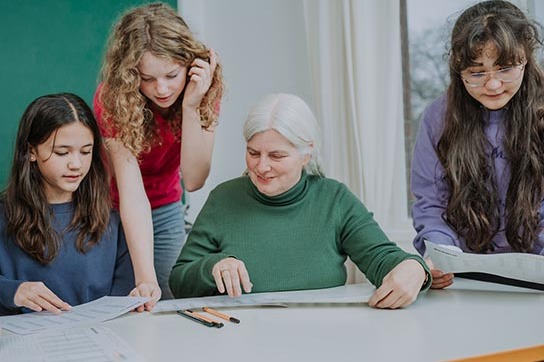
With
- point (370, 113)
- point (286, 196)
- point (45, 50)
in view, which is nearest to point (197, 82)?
point (286, 196)

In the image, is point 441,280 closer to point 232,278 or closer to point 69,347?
point 232,278

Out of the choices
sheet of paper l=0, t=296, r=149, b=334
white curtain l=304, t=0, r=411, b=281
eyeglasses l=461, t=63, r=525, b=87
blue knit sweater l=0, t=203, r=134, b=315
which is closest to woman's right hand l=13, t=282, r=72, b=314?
sheet of paper l=0, t=296, r=149, b=334

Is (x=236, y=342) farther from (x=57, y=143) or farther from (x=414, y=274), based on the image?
(x=57, y=143)

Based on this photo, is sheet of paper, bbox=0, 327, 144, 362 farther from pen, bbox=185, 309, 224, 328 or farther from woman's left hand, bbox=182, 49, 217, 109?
woman's left hand, bbox=182, 49, 217, 109

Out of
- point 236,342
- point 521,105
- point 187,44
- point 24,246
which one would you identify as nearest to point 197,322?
point 236,342

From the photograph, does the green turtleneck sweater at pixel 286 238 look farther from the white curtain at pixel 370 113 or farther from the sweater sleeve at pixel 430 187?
the white curtain at pixel 370 113

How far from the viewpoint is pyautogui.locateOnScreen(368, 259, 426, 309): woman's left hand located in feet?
4.30

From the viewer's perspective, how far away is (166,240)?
6.43ft

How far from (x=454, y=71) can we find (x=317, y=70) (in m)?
1.11

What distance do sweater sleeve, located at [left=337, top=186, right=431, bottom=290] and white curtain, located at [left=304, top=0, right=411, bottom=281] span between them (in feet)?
2.86

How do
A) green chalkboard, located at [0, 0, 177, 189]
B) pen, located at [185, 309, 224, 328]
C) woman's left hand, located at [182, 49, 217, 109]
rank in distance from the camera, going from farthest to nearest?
1. green chalkboard, located at [0, 0, 177, 189]
2. woman's left hand, located at [182, 49, 217, 109]
3. pen, located at [185, 309, 224, 328]

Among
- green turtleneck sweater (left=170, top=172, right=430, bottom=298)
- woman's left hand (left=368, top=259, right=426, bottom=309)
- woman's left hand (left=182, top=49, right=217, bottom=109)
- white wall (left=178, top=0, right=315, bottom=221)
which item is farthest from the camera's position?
white wall (left=178, top=0, right=315, bottom=221)

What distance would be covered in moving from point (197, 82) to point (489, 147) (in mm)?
733

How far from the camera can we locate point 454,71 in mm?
1584
